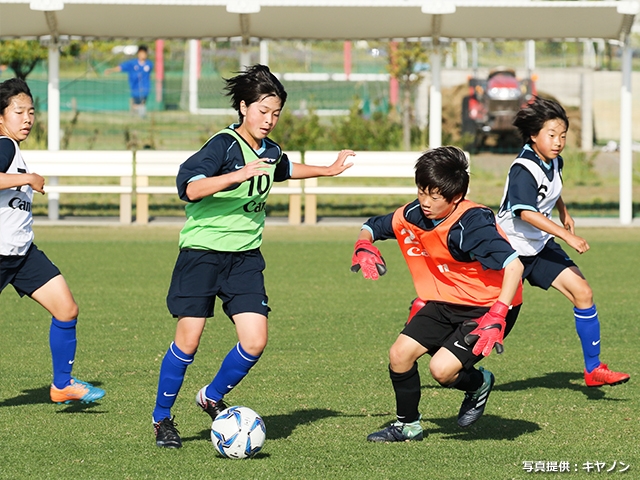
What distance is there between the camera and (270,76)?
5184 millimetres

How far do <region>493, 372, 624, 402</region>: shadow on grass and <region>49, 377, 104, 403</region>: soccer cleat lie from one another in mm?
2408

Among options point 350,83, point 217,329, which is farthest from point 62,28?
point 350,83

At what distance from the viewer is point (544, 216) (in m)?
6.27

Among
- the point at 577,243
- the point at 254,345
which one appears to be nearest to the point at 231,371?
the point at 254,345

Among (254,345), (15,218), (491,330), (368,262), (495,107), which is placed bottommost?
(254,345)

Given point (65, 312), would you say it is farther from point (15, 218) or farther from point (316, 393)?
point (316, 393)

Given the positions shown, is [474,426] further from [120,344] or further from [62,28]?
[62,28]

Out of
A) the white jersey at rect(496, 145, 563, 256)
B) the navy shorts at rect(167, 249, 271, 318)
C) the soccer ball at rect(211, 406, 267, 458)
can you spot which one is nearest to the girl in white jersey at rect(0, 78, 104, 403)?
the navy shorts at rect(167, 249, 271, 318)

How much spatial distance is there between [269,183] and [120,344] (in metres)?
2.91

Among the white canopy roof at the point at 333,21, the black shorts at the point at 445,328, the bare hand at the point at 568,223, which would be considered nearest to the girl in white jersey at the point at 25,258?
the black shorts at the point at 445,328

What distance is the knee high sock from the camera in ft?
17.2

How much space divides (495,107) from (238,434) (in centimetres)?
1881

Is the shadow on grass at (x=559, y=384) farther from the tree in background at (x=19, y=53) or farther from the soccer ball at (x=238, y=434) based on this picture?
the tree in background at (x=19, y=53)

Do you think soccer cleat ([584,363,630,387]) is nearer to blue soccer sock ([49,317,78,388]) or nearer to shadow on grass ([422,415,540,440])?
shadow on grass ([422,415,540,440])
